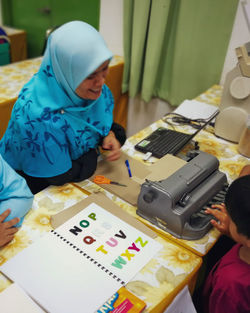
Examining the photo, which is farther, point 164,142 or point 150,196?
point 164,142

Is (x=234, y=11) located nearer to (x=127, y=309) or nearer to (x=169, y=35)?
(x=169, y=35)

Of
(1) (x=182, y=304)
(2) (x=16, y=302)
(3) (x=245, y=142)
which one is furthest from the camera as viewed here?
(3) (x=245, y=142)

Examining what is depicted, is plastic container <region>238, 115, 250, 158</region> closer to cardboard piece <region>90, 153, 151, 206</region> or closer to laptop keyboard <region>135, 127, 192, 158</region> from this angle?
laptop keyboard <region>135, 127, 192, 158</region>

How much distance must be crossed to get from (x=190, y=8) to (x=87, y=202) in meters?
1.53

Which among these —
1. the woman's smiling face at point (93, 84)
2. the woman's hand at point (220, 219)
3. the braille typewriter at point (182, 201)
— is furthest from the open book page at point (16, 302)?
the woman's smiling face at point (93, 84)

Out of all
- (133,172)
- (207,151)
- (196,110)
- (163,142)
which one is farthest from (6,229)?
(196,110)

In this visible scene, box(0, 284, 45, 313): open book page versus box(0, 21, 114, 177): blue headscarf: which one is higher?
box(0, 21, 114, 177): blue headscarf

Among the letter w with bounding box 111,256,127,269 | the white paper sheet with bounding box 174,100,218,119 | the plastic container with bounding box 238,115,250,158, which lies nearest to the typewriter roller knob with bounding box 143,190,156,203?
the letter w with bounding box 111,256,127,269

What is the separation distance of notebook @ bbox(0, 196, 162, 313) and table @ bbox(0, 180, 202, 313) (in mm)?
24

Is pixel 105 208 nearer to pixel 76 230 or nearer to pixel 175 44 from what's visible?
pixel 76 230

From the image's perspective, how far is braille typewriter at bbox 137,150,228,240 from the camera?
101 centimetres

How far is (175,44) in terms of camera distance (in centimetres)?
220

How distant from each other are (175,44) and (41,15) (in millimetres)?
1544

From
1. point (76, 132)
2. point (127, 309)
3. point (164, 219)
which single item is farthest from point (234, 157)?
point (127, 309)
